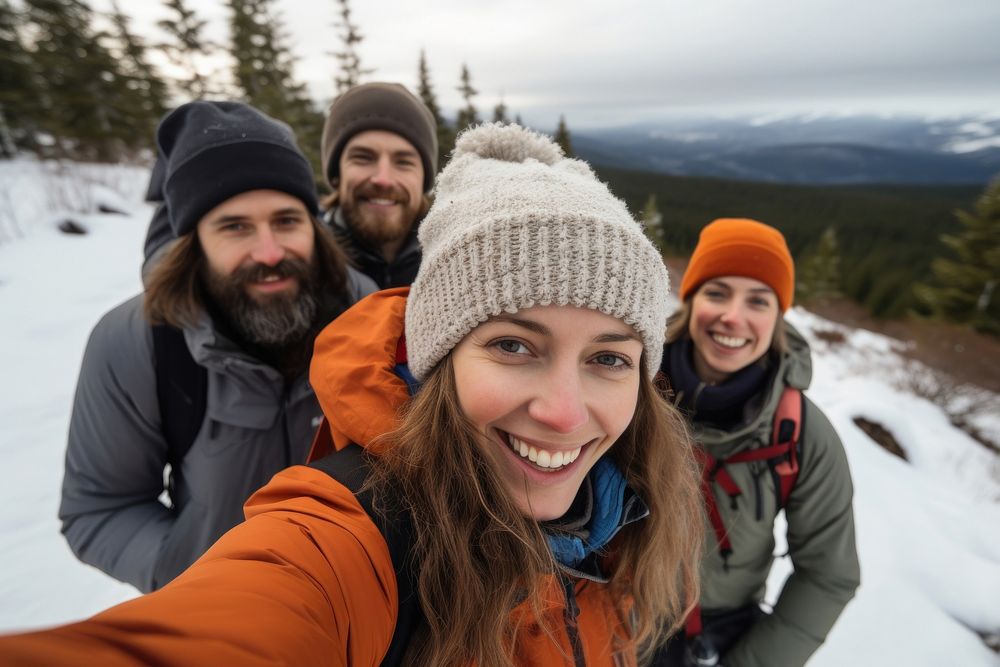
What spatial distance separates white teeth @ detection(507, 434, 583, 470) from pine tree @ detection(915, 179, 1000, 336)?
30936 mm

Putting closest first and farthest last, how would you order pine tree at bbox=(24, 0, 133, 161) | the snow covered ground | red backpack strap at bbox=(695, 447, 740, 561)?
red backpack strap at bbox=(695, 447, 740, 561) → the snow covered ground → pine tree at bbox=(24, 0, 133, 161)

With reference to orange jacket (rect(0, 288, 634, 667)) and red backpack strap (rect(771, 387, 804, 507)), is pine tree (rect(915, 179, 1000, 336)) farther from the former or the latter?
orange jacket (rect(0, 288, 634, 667))

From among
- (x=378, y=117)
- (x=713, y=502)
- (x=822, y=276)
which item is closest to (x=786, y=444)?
(x=713, y=502)

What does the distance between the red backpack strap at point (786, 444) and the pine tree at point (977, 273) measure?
2947cm

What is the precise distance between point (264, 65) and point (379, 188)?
25465 millimetres

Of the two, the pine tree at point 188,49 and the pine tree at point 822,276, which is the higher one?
the pine tree at point 188,49

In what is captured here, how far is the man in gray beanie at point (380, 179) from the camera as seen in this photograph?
3197mm

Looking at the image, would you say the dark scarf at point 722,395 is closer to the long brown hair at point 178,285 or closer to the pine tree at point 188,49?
the long brown hair at point 178,285

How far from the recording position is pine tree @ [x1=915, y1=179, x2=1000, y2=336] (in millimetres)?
21875

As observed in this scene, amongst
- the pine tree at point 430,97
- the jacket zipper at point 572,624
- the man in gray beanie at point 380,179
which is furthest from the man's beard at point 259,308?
the pine tree at point 430,97

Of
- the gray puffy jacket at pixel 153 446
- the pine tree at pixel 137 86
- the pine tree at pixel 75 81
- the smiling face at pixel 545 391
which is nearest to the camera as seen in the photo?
the smiling face at pixel 545 391

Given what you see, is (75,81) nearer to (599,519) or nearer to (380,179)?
(380,179)

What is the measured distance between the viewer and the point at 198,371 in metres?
1.84

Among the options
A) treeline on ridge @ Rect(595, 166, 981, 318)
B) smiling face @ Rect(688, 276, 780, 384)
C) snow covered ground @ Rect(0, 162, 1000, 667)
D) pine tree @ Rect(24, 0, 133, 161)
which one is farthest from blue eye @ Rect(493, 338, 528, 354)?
treeline on ridge @ Rect(595, 166, 981, 318)
